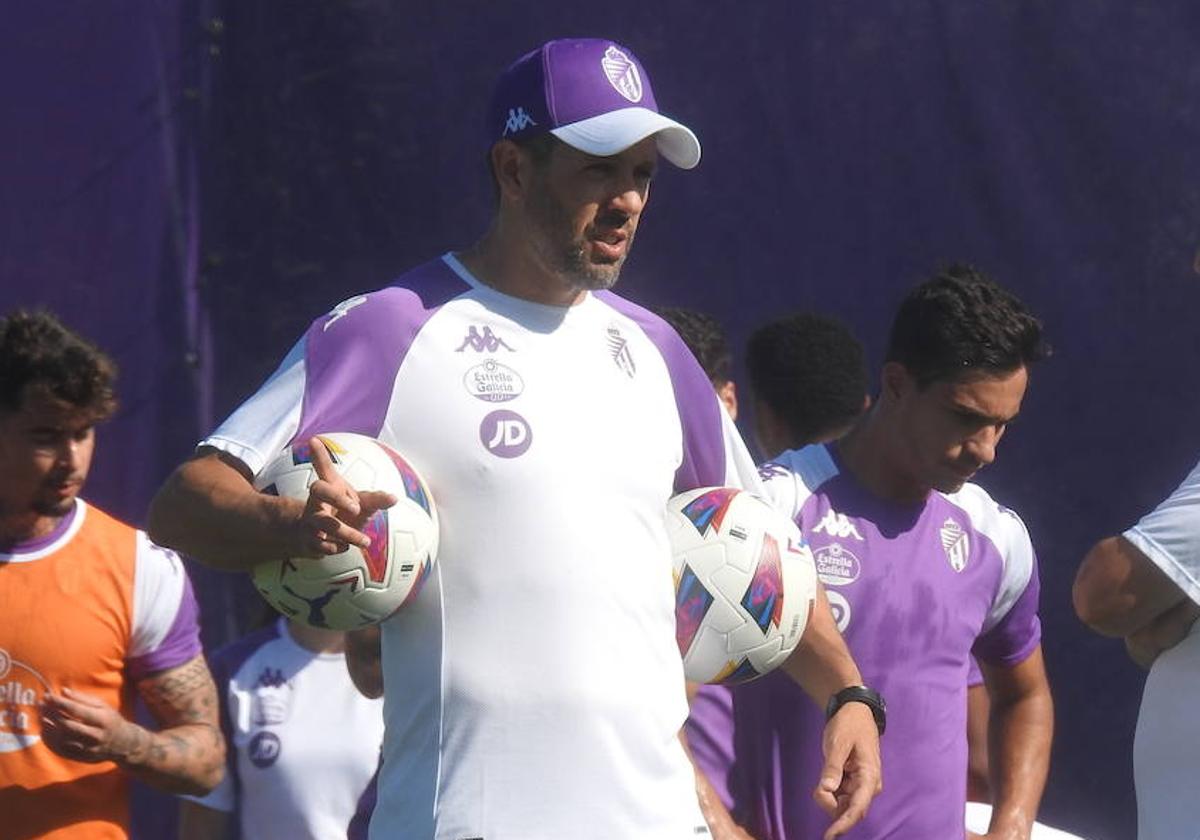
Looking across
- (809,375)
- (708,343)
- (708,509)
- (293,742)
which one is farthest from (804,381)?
(708,509)

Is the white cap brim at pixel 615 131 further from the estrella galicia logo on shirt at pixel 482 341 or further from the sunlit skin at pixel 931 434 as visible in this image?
the sunlit skin at pixel 931 434

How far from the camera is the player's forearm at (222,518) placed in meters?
3.49

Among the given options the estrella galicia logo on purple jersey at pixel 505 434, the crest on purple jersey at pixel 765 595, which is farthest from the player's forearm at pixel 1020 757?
the estrella galicia logo on purple jersey at pixel 505 434

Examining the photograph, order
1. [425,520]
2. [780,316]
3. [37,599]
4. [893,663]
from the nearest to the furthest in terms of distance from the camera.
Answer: [425,520], [893,663], [37,599], [780,316]

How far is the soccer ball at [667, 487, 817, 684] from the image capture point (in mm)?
4023

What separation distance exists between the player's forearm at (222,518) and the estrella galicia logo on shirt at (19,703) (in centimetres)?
168

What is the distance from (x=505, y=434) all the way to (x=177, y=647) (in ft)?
6.58

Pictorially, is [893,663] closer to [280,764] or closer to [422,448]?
[422,448]

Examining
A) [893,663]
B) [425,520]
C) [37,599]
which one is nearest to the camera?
[425,520]

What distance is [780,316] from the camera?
22.6 ft

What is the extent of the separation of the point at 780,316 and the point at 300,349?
3286 mm

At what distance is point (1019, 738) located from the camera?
541cm

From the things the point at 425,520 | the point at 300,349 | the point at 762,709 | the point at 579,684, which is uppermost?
the point at 300,349

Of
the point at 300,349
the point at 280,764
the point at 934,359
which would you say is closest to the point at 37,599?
the point at 280,764
